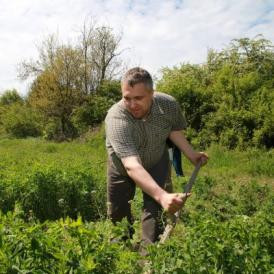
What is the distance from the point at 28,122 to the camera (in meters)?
38.7

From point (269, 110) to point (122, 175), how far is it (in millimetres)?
10947

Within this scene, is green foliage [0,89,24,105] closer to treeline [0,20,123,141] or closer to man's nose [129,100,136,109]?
treeline [0,20,123,141]

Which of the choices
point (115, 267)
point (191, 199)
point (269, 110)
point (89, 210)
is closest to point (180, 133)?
point (115, 267)

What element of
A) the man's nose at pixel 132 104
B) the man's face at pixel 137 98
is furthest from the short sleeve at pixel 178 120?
the man's nose at pixel 132 104

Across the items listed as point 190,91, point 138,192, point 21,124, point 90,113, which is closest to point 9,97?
point 21,124

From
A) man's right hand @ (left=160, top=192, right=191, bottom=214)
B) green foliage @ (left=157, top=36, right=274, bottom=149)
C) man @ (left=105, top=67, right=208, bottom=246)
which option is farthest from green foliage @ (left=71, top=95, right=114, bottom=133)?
man's right hand @ (left=160, top=192, right=191, bottom=214)

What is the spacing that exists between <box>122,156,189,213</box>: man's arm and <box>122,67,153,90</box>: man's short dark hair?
0.52m

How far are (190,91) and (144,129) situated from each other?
12.8m

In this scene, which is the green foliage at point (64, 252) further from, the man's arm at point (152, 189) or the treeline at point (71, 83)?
the treeline at point (71, 83)

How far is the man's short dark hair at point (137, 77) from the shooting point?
3.62 metres

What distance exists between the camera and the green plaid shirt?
374 centimetres

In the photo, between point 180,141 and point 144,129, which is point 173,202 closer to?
point 144,129

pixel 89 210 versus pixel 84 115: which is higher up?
pixel 84 115

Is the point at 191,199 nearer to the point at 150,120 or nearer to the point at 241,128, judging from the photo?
the point at 150,120
